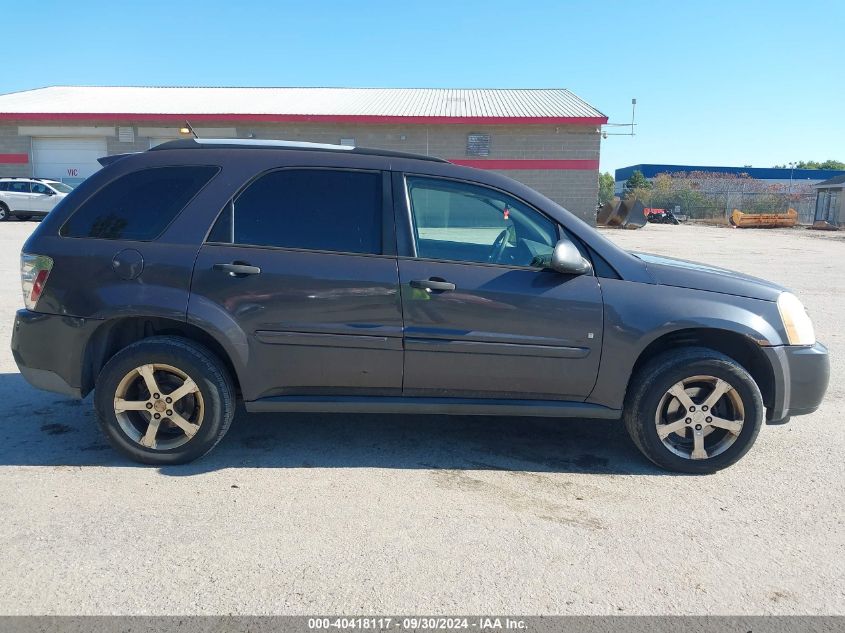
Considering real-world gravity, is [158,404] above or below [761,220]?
below

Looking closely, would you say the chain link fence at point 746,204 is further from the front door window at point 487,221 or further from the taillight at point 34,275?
the taillight at point 34,275

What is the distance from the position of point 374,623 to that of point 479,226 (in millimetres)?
2602

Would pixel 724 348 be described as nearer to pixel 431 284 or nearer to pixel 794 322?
pixel 794 322

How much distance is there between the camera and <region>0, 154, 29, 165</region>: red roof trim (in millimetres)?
27453

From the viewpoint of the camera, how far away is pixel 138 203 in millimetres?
3904

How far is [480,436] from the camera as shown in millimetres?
4473

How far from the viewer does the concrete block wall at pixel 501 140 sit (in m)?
26.1

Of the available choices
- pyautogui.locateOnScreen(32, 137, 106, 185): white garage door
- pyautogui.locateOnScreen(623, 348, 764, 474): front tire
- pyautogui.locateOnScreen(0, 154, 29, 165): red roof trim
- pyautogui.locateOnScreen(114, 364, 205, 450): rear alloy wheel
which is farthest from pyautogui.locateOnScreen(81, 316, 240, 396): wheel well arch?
pyautogui.locateOnScreen(0, 154, 29, 165): red roof trim

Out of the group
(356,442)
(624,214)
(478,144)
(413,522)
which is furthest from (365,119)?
(413,522)

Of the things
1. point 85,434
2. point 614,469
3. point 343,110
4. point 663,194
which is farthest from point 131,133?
point 663,194

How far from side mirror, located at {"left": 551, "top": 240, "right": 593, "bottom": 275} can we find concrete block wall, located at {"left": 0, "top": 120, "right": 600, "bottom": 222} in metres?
23.3

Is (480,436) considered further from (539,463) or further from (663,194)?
(663,194)

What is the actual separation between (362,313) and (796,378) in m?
2.62

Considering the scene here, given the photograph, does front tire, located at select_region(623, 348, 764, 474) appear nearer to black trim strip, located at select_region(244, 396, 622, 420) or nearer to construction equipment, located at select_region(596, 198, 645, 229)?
black trim strip, located at select_region(244, 396, 622, 420)
